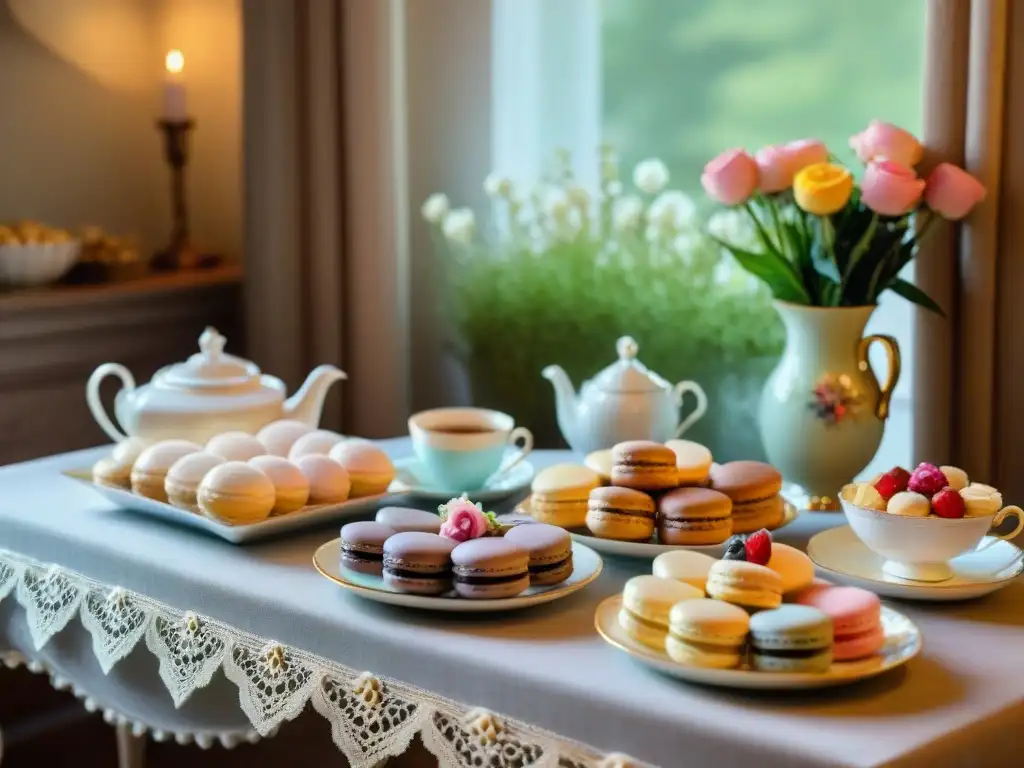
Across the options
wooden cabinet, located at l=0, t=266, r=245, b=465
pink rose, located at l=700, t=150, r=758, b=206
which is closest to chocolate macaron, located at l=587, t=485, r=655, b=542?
pink rose, located at l=700, t=150, r=758, b=206

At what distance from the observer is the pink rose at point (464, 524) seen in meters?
1.27

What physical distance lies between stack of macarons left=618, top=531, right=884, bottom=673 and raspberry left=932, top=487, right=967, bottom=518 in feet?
0.51

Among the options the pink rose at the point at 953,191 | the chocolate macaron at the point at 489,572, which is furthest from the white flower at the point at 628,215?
the chocolate macaron at the point at 489,572

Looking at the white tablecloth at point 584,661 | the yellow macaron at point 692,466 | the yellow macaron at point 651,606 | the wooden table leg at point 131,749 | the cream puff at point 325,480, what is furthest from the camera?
the wooden table leg at point 131,749

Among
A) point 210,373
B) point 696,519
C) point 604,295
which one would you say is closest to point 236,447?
point 210,373

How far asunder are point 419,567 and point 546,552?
12 centimetres

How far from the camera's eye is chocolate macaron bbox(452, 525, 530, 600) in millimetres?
1209

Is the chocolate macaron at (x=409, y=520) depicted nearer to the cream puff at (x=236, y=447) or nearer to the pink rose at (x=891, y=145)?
the cream puff at (x=236, y=447)

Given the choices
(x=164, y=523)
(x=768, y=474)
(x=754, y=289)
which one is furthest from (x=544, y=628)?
(x=754, y=289)

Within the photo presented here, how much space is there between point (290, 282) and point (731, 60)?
888 mm

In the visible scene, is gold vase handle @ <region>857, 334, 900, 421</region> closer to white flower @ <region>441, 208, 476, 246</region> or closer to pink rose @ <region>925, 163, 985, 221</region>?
pink rose @ <region>925, 163, 985, 221</region>

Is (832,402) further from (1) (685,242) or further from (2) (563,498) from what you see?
(1) (685,242)

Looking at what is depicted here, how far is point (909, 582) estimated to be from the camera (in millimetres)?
1269

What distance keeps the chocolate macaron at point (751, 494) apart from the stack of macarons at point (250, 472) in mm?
399
